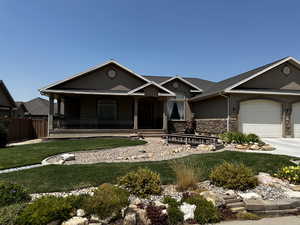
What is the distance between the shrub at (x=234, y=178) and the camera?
508cm

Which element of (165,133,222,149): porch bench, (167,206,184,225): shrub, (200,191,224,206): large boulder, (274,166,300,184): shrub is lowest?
(167,206,184,225): shrub

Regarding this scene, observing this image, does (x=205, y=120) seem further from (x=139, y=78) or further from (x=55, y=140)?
(x=55, y=140)

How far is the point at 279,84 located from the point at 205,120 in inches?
222

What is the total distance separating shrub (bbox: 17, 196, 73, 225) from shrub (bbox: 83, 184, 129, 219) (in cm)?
34

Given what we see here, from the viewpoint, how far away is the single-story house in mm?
14219

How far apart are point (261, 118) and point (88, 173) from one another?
40.9 ft

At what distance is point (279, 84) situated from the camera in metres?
14.9

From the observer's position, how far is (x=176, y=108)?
18984 millimetres

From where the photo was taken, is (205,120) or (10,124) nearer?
(10,124)

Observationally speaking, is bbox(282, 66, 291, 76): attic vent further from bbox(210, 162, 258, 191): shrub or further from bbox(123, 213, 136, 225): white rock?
bbox(123, 213, 136, 225): white rock

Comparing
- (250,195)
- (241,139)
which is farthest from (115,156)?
(241,139)

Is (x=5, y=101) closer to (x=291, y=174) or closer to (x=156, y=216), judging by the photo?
(x=156, y=216)

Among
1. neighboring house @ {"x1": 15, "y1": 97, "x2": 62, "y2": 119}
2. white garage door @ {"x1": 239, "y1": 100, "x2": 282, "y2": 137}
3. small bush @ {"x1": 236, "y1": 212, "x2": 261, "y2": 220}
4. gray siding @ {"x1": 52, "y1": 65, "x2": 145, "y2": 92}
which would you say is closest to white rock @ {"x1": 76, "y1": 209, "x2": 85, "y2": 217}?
small bush @ {"x1": 236, "y1": 212, "x2": 261, "y2": 220}

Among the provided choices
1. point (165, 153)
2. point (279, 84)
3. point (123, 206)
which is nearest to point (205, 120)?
point (279, 84)
